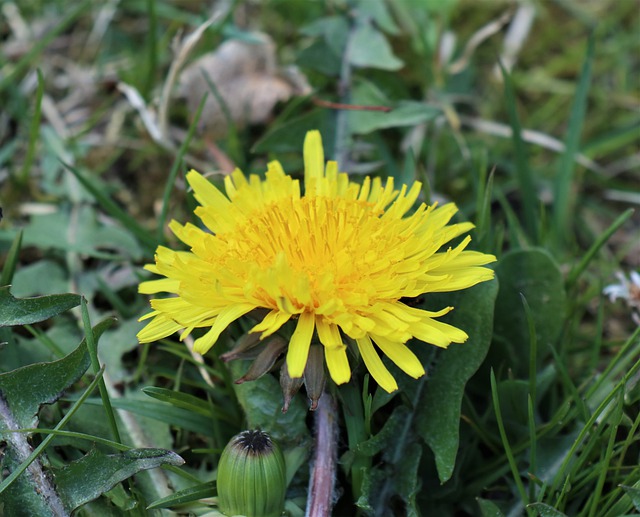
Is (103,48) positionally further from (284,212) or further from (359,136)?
(284,212)

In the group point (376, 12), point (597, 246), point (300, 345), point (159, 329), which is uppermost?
point (376, 12)

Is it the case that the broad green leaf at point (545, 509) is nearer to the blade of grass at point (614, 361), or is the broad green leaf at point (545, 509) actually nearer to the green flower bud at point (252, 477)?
the blade of grass at point (614, 361)

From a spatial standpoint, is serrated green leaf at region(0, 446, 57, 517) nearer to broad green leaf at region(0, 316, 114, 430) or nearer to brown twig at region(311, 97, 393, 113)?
broad green leaf at region(0, 316, 114, 430)

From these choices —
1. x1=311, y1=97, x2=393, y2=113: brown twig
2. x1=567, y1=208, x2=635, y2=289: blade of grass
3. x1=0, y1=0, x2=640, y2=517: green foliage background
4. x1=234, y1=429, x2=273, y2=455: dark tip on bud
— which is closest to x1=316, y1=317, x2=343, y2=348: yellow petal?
x1=0, y1=0, x2=640, y2=517: green foliage background

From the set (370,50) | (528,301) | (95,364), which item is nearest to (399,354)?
(528,301)

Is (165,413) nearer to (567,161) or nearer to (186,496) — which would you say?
(186,496)

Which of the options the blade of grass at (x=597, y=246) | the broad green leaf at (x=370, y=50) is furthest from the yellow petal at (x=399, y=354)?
the broad green leaf at (x=370, y=50)

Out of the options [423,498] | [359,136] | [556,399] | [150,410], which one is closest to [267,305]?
[150,410]
